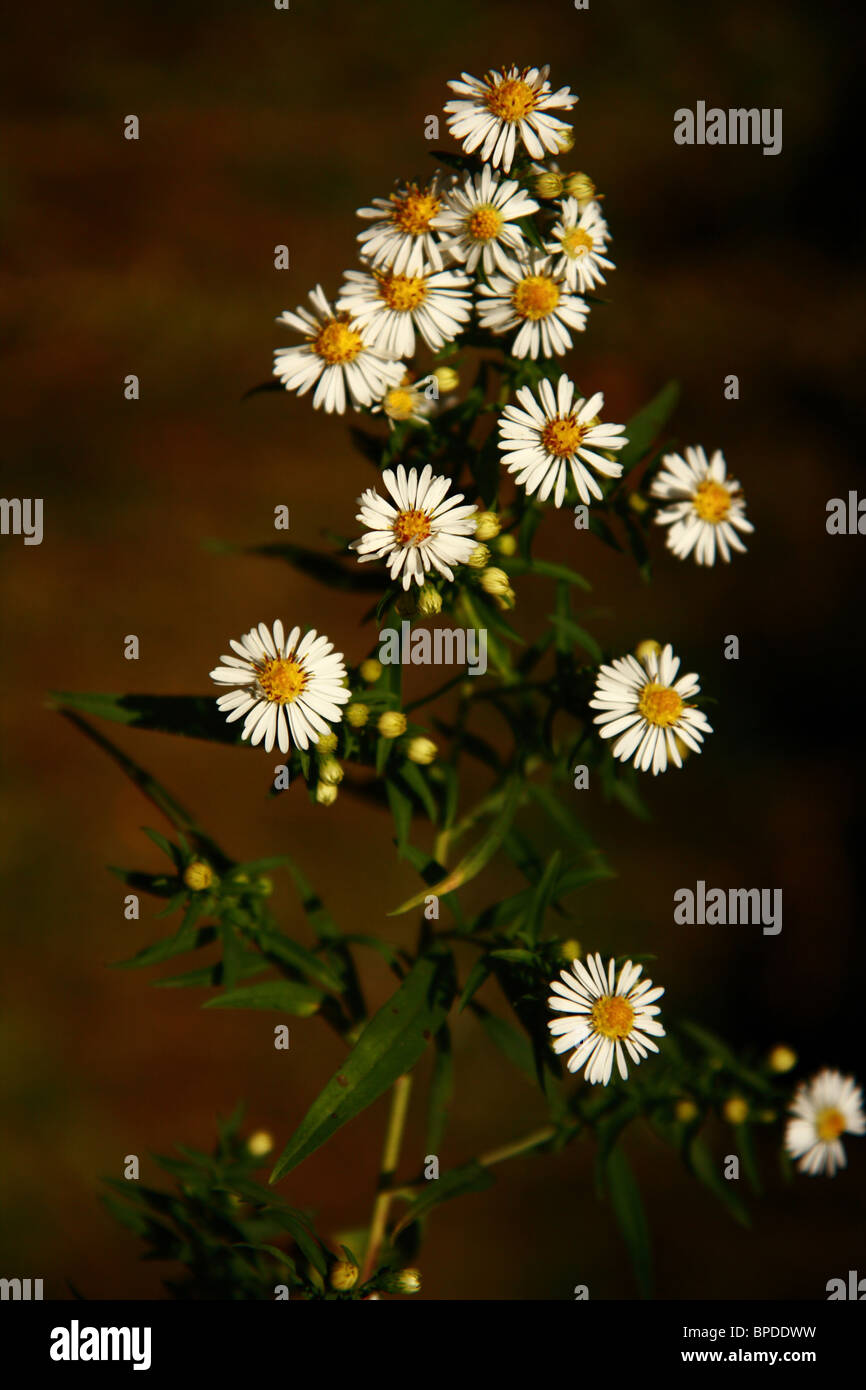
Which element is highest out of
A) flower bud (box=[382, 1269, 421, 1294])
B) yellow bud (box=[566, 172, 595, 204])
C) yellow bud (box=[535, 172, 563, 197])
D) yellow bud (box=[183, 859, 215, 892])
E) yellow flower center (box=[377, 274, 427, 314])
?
yellow bud (box=[566, 172, 595, 204])

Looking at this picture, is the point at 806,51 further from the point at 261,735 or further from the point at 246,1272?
the point at 246,1272

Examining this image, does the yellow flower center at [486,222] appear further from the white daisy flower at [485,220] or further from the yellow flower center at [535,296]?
the yellow flower center at [535,296]

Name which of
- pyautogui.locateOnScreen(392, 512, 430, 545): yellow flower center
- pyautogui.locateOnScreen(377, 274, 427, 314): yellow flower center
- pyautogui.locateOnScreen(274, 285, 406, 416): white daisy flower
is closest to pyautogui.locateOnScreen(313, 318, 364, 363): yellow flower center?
pyautogui.locateOnScreen(274, 285, 406, 416): white daisy flower

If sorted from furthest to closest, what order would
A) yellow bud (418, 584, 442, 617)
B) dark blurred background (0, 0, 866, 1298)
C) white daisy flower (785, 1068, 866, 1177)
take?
dark blurred background (0, 0, 866, 1298), white daisy flower (785, 1068, 866, 1177), yellow bud (418, 584, 442, 617)

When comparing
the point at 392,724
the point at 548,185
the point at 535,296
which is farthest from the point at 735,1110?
→ the point at 548,185

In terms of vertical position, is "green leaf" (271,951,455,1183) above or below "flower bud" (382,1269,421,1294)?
above

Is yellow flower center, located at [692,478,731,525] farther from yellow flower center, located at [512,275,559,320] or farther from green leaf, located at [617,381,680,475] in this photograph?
yellow flower center, located at [512,275,559,320]

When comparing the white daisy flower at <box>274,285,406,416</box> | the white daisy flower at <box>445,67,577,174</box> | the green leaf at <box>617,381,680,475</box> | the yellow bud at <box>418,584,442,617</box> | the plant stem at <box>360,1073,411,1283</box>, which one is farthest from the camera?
the plant stem at <box>360,1073,411,1283</box>
